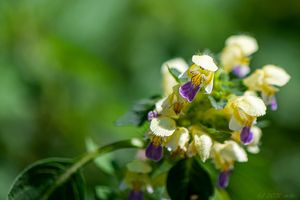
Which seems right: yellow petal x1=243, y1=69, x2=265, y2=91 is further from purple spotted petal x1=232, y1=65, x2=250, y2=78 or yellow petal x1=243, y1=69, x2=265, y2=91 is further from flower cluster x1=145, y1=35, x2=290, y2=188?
purple spotted petal x1=232, y1=65, x2=250, y2=78

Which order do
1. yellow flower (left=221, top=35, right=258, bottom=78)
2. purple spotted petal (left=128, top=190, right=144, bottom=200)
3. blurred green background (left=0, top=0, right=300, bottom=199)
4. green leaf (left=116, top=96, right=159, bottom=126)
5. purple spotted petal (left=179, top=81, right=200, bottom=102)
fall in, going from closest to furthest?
purple spotted petal (left=179, top=81, right=200, bottom=102)
green leaf (left=116, top=96, right=159, bottom=126)
purple spotted petal (left=128, top=190, right=144, bottom=200)
yellow flower (left=221, top=35, right=258, bottom=78)
blurred green background (left=0, top=0, right=300, bottom=199)

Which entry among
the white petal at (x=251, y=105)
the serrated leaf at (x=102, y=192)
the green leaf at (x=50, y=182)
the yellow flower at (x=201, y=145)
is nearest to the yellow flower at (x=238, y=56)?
the white petal at (x=251, y=105)

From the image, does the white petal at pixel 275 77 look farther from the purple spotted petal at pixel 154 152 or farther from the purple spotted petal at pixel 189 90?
the purple spotted petal at pixel 154 152

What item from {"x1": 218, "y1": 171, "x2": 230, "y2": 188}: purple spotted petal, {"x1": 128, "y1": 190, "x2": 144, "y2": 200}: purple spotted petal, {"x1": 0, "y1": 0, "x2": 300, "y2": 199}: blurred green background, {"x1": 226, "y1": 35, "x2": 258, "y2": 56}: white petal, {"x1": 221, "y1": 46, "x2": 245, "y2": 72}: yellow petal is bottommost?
{"x1": 218, "y1": 171, "x2": 230, "y2": 188}: purple spotted petal

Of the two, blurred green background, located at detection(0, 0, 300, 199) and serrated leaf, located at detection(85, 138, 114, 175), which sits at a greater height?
blurred green background, located at detection(0, 0, 300, 199)

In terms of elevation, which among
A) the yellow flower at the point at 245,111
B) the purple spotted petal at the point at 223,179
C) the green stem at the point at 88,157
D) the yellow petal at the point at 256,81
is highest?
the yellow petal at the point at 256,81

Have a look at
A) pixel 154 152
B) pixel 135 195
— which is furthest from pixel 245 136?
pixel 135 195

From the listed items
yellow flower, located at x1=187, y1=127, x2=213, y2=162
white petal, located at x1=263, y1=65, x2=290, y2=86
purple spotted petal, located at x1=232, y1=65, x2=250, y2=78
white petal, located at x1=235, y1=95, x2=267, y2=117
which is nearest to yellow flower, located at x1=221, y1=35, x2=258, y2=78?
purple spotted petal, located at x1=232, y1=65, x2=250, y2=78

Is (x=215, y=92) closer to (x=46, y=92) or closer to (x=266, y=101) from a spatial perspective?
(x=266, y=101)
